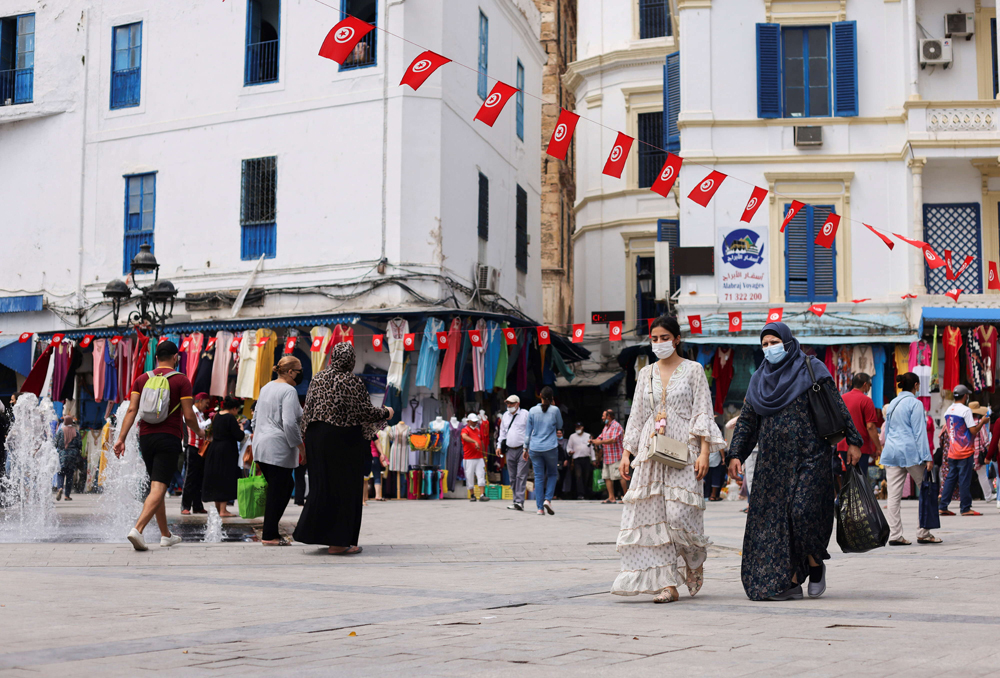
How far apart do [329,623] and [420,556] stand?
4.37 meters

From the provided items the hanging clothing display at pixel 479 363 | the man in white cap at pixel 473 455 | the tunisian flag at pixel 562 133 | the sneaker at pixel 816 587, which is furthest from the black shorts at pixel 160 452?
the hanging clothing display at pixel 479 363

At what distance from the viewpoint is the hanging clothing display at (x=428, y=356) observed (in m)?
21.6

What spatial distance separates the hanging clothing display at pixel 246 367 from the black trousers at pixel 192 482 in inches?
247

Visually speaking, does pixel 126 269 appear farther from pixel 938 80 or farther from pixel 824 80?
pixel 938 80

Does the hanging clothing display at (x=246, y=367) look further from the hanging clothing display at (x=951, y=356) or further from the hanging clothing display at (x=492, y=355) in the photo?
the hanging clothing display at (x=951, y=356)

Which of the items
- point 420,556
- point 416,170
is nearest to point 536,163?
point 416,170

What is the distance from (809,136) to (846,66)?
5.11 ft

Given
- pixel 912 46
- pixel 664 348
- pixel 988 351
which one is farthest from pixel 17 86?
pixel 664 348

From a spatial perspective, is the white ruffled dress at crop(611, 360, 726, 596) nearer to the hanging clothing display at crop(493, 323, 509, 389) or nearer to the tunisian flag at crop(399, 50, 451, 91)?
the tunisian flag at crop(399, 50, 451, 91)

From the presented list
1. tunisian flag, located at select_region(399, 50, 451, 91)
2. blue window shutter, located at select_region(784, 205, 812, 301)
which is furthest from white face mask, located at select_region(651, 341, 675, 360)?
blue window shutter, located at select_region(784, 205, 812, 301)

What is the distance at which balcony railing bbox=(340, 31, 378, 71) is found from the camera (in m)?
23.0

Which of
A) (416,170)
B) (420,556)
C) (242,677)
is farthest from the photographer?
(416,170)

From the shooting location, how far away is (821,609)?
6.46 meters

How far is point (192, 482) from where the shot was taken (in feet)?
51.9
